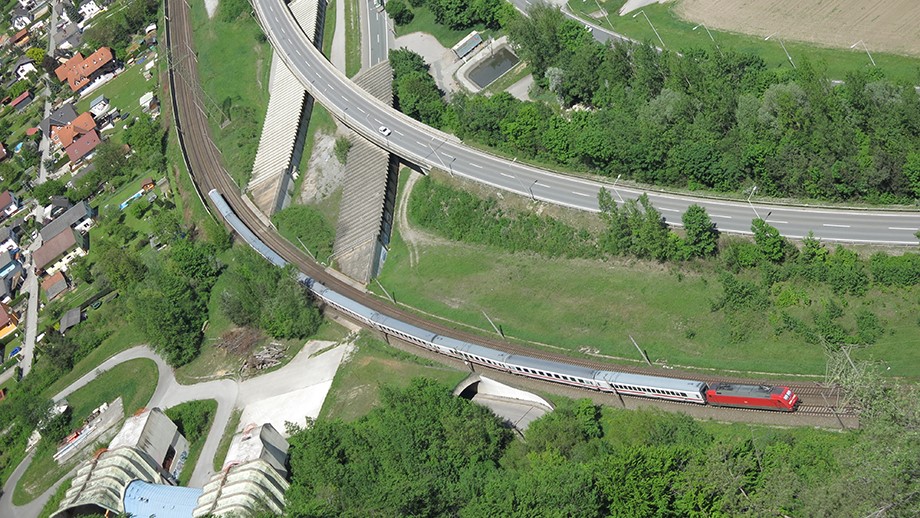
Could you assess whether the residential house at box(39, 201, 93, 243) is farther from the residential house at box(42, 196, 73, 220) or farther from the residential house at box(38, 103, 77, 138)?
the residential house at box(38, 103, 77, 138)

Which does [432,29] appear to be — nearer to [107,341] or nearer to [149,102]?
[149,102]

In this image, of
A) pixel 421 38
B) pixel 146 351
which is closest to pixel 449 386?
pixel 146 351

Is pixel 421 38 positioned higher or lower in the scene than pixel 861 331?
higher

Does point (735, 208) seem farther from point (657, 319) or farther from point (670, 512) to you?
point (670, 512)

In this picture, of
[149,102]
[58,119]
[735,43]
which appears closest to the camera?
[735,43]

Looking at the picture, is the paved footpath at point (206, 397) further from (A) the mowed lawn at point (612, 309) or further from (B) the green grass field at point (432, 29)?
(B) the green grass field at point (432, 29)

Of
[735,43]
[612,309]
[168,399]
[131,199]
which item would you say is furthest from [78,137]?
[735,43]
